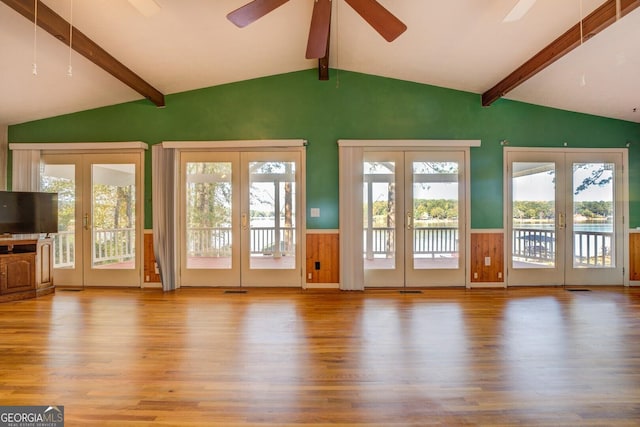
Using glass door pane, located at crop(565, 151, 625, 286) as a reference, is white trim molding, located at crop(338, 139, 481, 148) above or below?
above

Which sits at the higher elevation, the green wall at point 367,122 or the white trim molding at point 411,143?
the green wall at point 367,122

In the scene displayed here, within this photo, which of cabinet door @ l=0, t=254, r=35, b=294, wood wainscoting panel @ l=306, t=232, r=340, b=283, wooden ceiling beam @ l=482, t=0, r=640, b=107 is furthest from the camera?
wood wainscoting panel @ l=306, t=232, r=340, b=283

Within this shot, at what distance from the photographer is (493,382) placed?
2184 mm

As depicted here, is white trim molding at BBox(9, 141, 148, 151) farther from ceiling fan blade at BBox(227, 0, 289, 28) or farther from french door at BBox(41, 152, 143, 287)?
ceiling fan blade at BBox(227, 0, 289, 28)

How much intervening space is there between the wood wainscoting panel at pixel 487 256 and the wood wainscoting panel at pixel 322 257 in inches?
89.0

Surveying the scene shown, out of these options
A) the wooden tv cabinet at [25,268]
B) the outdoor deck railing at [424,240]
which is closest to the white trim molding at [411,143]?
the outdoor deck railing at [424,240]

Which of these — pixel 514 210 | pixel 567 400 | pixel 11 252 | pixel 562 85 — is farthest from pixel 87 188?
pixel 562 85

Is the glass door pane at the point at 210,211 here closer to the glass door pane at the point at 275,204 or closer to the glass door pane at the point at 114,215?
the glass door pane at the point at 275,204

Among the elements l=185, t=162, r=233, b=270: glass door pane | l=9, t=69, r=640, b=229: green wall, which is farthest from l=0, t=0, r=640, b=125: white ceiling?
l=185, t=162, r=233, b=270: glass door pane

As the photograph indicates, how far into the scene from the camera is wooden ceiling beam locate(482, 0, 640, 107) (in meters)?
2.77

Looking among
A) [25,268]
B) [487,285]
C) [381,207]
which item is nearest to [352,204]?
[381,207]

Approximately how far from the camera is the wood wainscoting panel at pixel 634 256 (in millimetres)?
5020

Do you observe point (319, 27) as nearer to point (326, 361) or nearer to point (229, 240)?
point (326, 361)

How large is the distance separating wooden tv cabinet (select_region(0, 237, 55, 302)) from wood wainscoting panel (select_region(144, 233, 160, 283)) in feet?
4.30
